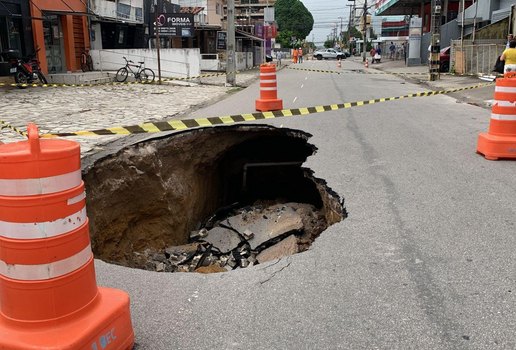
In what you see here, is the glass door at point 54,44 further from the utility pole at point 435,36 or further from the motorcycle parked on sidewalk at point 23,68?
the utility pole at point 435,36

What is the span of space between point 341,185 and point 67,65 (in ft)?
71.5

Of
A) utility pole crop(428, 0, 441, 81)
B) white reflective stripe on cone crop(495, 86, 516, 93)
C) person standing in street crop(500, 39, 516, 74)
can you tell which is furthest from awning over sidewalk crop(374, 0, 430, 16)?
white reflective stripe on cone crop(495, 86, 516, 93)

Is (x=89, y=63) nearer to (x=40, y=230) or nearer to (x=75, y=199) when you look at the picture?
(x=75, y=199)

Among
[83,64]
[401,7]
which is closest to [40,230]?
[83,64]

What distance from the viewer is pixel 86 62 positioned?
25.7m

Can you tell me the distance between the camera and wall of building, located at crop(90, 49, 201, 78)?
86.2 feet

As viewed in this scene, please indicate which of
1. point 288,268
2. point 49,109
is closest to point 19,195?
point 288,268

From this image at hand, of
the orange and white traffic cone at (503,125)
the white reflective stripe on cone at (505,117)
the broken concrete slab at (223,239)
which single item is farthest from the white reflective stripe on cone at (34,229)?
the white reflective stripe on cone at (505,117)

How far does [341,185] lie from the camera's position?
6.24m

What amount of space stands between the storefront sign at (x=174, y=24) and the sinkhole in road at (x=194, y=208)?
1719cm

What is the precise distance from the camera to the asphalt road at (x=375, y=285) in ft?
9.97

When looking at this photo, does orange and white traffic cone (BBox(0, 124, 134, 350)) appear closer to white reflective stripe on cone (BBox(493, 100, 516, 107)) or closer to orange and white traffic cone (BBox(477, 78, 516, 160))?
orange and white traffic cone (BBox(477, 78, 516, 160))

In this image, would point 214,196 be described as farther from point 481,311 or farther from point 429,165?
point 481,311

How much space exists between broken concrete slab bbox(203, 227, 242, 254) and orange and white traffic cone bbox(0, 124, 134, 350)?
5.04 metres
